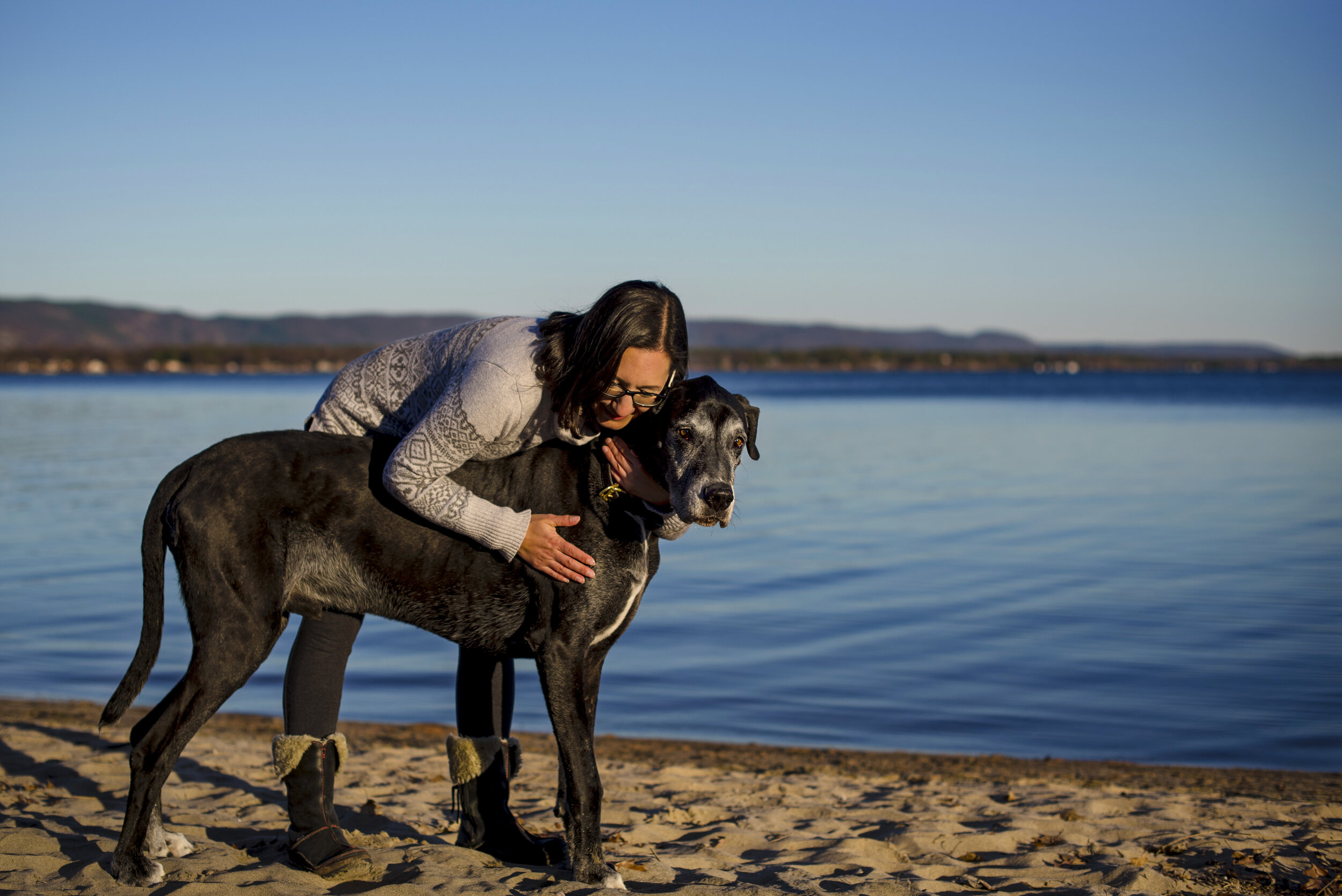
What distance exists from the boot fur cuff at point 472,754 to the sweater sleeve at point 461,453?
0.92m

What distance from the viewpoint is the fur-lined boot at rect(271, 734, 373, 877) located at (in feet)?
11.9

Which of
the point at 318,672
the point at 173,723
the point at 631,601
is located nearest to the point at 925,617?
the point at 631,601

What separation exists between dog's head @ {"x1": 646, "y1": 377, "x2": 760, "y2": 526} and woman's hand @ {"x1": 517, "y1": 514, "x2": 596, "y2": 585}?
373 mm

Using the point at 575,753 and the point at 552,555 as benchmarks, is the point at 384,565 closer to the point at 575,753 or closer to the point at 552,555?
the point at 552,555

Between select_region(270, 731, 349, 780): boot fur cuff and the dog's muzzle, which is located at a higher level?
the dog's muzzle

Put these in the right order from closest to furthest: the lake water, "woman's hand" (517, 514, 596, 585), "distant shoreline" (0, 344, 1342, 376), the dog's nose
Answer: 1. the dog's nose
2. "woman's hand" (517, 514, 596, 585)
3. the lake water
4. "distant shoreline" (0, 344, 1342, 376)

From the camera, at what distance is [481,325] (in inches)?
143

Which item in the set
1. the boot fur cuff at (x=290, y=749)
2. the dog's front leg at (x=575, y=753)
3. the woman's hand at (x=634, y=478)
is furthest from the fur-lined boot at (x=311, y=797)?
the woman's hand at (x=634, y=478)

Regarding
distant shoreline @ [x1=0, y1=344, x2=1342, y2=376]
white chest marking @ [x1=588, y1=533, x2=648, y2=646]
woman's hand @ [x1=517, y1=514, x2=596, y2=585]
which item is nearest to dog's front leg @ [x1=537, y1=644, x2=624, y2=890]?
white chest marking @ [x1=588, y1=533, x2=648, y2=646]

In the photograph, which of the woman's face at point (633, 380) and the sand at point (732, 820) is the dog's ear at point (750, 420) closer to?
the woman's face at point (633, 380)

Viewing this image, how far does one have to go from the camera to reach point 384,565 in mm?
3584

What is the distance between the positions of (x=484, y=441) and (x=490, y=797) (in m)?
1.48

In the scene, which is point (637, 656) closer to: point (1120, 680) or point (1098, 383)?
point (1120, 680)

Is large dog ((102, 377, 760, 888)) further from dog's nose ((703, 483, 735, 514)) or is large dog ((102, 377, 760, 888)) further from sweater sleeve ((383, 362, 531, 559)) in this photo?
sweater sleeve ((383, 362, 531, 559))
